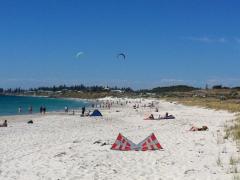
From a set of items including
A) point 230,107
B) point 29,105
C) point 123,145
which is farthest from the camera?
point 29,105

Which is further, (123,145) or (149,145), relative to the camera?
(123,145)

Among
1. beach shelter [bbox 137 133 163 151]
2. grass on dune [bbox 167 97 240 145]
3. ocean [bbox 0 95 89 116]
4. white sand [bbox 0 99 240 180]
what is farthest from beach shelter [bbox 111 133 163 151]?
ocean [bbox 0 95 89 116]

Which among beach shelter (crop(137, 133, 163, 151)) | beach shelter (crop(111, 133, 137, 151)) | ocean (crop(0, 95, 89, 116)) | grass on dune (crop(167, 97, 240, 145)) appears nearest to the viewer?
beach shelter (crop(137, 133, 163, 151))

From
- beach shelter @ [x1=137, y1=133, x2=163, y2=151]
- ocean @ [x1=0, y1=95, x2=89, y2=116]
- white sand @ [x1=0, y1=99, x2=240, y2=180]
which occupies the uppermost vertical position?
beach shelter @ [x1=137, y1=133, x2=163, y2=151]

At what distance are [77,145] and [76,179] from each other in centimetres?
624

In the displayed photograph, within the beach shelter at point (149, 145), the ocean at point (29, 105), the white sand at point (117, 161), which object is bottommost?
the ocean at point (29, 105)

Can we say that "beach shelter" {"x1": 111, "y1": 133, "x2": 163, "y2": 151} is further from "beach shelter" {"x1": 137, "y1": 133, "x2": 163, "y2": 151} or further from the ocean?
the ocean

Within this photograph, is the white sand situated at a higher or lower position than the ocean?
higher

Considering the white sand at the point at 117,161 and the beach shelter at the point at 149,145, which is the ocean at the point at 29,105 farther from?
the beach shelter at the point at 149,145

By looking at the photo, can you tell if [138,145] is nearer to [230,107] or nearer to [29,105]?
[230,107]

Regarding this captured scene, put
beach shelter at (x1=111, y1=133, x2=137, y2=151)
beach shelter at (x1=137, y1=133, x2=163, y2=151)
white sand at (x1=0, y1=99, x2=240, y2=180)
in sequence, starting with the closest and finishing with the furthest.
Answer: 1. white sand at (x1=0, y1=99, x2=240, y2=180)
2. beach shelter at (x1=137, y1=133, x2=163, y2=151)
3. beach shelter at (x1=111, y1=133, x2=137, y2=151)

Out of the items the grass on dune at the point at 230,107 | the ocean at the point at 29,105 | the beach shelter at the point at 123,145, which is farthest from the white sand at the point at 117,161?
the ocean at the point at 29,105

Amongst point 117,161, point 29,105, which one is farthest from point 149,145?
point 29,105

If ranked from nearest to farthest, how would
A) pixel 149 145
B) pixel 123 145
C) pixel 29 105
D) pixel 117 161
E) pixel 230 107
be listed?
1. pixel 117 161
2. pixel 149 145
3. pixel 123 145
4. pixel 230 107
5. pixel 29 105
